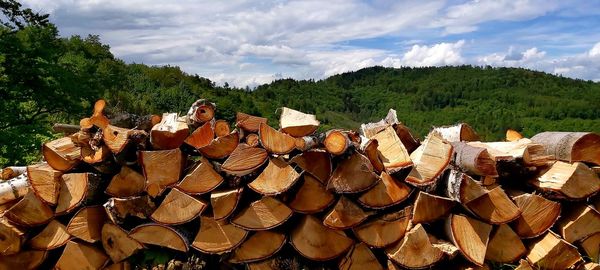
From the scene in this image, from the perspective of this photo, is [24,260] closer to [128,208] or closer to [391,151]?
[128,208]

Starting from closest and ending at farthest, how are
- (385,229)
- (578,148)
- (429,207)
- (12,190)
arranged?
(429,207) → (385,229) → (578,148) → (12,190)

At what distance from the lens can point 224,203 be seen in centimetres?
362

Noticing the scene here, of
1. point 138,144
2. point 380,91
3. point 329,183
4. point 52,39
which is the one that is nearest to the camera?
point 329,183

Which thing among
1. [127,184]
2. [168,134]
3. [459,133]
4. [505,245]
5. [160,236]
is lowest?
[505,245]

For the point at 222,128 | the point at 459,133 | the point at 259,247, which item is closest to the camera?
the point at 259,247

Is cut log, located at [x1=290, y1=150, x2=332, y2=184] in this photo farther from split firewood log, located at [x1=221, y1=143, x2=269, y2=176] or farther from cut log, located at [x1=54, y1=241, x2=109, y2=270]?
cut log, located at [x1=54, y1=241, x2=109, y2=270]

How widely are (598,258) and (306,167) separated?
2.33 m

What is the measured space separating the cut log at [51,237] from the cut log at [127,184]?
1.72 feet

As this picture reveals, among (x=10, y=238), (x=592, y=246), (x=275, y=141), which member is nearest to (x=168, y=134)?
(x=275, y=141)

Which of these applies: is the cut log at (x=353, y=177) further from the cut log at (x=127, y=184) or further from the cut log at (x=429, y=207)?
the cut log at (x=127, y=184)

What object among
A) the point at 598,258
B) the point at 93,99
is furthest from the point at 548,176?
the point at 93,99

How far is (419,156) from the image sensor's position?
3.71 metres

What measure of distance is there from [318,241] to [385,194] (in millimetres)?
589

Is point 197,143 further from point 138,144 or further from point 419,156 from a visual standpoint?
point 419,156
